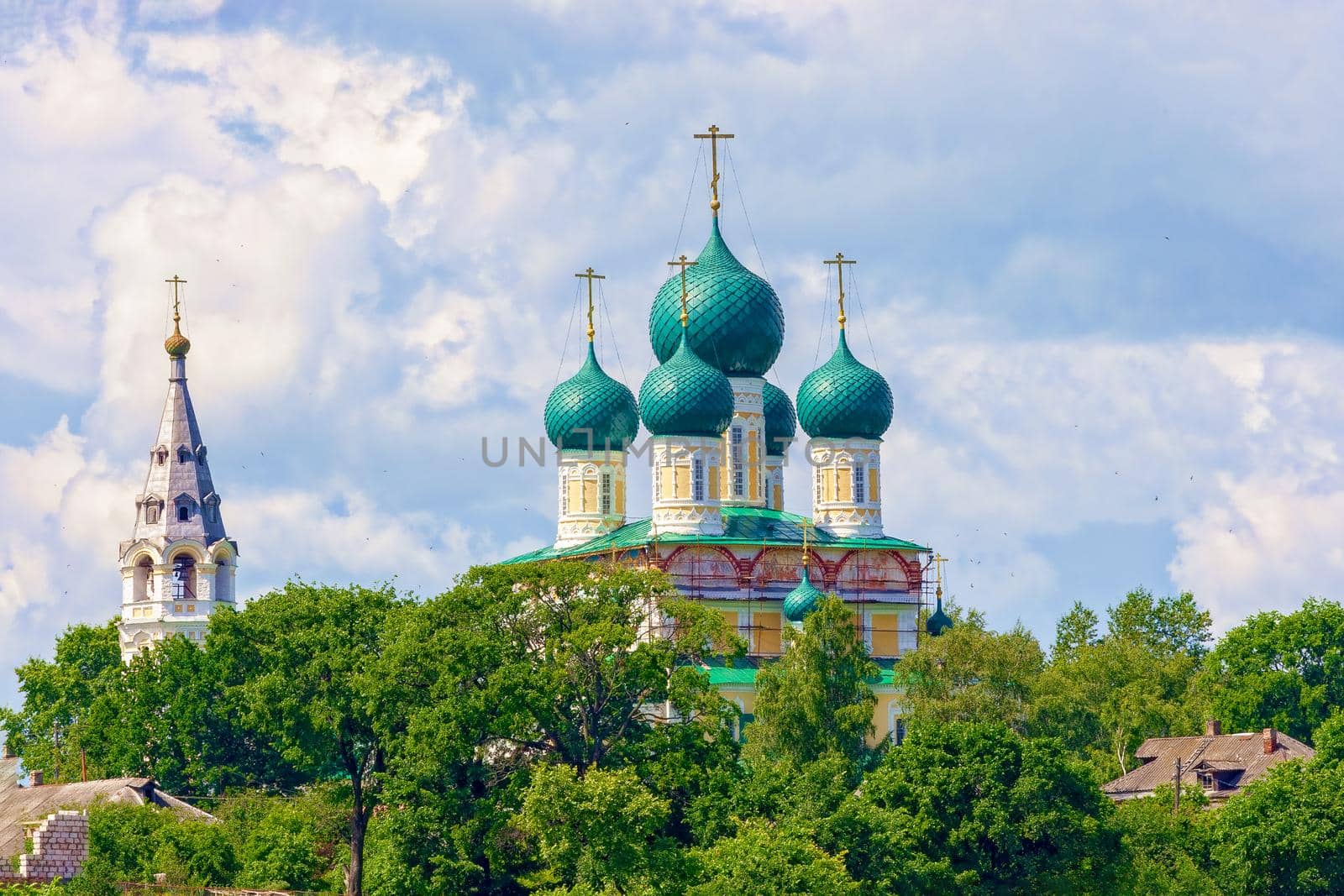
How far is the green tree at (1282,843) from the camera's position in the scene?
1754 inches

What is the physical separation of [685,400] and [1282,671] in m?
15.9

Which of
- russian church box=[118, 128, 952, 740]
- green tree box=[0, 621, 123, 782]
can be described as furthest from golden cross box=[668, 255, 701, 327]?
green tree box=[0, 621, 123, 782]

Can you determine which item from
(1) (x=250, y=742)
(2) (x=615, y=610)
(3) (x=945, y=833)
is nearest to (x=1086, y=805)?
(3) (x=945, y=833)

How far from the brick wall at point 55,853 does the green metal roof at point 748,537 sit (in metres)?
12.1

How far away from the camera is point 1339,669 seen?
6178 centimetres

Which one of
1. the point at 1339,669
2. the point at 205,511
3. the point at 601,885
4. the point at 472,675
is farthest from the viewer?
the point at 205,511

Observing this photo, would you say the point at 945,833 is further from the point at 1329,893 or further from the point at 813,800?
the point at 1329,893

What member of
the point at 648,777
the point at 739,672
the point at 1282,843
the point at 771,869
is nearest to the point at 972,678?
the point at 739,672

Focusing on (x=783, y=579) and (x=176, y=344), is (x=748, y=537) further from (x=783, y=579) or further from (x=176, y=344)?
(x=176, y=344)

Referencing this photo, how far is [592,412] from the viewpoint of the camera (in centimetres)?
5969

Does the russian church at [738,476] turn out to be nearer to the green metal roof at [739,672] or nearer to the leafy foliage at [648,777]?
the green metal roof at [739,672]

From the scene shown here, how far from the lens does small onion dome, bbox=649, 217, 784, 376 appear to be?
57469 mm

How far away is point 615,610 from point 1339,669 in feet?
75.9

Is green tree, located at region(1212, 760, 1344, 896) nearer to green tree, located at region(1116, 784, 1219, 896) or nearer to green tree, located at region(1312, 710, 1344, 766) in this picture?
green tree, located at region(1116, 784, 1219, 896)
